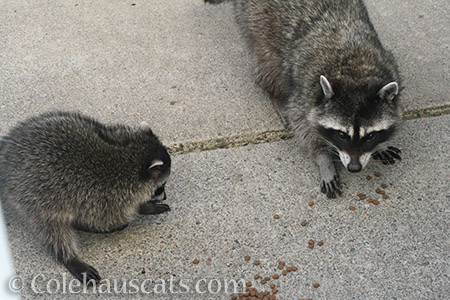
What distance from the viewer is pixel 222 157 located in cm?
379

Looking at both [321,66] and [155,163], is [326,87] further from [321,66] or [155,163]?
[155,163]

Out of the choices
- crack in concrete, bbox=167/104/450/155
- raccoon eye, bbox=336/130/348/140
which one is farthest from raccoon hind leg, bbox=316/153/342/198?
crack in concrete, bbox=167/104/450/155

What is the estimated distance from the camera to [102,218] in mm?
3195

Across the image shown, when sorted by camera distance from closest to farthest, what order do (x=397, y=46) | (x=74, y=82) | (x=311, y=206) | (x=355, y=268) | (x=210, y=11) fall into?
(x=355, y=268), (x=311, y=206), (x=74, y=82), (x=397, y=46), (x=210, y=11)

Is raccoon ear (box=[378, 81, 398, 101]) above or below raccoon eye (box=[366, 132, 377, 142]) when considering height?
above

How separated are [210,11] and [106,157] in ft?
9.14

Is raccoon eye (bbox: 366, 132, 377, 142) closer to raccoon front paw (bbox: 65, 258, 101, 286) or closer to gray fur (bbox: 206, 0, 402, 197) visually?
gray fur (bbox: 206, 0, 402, 197)

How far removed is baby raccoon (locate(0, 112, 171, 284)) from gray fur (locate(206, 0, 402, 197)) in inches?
44.2

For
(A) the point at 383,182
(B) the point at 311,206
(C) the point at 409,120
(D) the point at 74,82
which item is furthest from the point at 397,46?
(D) the point at 74,82

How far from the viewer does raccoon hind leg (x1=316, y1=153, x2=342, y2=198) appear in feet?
11.6

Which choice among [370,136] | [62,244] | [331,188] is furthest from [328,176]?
[62,244]

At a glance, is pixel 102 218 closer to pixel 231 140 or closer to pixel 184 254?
pixel 184 254

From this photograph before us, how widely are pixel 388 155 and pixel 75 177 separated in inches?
83.6

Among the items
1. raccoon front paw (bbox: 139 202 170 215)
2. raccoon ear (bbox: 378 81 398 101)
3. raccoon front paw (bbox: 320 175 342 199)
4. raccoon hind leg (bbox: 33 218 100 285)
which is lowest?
raccoon front paw (bbox: 320 175 342 199)
